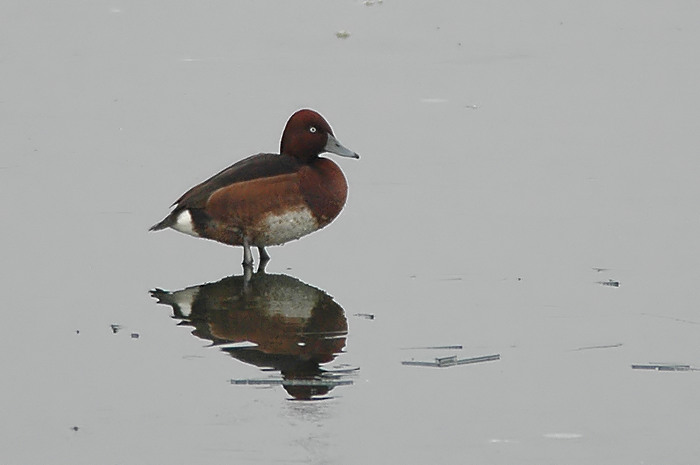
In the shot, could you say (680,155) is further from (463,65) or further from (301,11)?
(301,11)

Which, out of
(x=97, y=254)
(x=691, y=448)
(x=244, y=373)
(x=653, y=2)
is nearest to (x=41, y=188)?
(x=97, y=254)

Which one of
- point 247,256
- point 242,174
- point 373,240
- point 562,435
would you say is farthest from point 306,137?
point 562,435

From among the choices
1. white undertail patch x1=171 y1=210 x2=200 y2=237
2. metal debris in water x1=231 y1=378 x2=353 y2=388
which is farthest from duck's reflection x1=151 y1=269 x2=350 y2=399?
white undertail patch x1=171 y1=210 x2=200 y2=237

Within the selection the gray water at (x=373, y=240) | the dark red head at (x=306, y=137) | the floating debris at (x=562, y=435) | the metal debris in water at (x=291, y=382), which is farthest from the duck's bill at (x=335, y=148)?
the floating debris at (x=562, y=435)

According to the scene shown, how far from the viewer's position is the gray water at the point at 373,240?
524cm

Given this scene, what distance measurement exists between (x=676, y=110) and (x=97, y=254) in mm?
4672

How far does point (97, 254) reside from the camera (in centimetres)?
755

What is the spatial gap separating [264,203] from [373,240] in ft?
2.31

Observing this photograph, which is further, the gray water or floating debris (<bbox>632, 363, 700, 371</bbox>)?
floating debris (<bbox>632, 363, 700, 371</bbox>)

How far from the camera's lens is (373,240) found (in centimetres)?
782

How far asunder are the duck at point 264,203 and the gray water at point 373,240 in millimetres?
170

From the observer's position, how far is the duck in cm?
752

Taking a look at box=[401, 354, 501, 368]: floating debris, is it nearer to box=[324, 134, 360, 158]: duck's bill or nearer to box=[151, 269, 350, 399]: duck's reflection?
box=[151, 269, 350, 399]: duck's reflection

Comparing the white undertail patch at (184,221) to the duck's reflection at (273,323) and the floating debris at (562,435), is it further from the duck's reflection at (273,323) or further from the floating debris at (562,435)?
the floating debris at (562,435)
